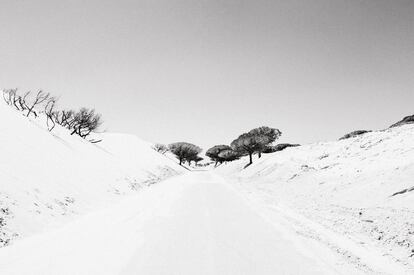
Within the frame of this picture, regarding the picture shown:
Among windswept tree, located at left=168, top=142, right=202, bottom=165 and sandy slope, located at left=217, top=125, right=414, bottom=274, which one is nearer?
sandy slope, located at left=217, top=125, right=414, bottom=274

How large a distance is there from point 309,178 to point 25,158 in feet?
58.3

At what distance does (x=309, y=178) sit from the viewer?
2230 cm

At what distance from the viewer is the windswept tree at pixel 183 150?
96.8 m

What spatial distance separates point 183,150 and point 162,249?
90667 millimetres

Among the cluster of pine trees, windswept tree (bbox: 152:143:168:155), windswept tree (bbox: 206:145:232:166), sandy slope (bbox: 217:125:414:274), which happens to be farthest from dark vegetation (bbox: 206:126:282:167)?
windswept tree (bbox: 206:145:232:166)

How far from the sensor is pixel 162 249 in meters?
6.39

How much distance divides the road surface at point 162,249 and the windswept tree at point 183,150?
8387 centimetres

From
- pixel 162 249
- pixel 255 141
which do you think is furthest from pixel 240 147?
pixel 162 249

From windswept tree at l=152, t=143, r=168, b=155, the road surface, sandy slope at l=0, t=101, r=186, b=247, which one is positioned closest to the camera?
the road surface

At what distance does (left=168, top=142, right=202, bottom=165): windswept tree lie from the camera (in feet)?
317

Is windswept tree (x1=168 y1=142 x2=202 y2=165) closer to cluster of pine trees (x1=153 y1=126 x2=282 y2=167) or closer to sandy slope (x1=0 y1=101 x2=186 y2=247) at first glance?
cluster of pine trees (x1=153 y1=126 x2=282 y2=167)

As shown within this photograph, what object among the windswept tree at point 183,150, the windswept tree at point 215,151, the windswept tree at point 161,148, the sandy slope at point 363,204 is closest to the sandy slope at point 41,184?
the sandy slope at point 363,204

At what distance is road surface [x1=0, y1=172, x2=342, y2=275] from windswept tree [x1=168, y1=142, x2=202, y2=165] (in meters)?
83.9

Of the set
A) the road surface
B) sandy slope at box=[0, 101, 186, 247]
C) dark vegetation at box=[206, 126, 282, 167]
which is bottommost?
the road surface
